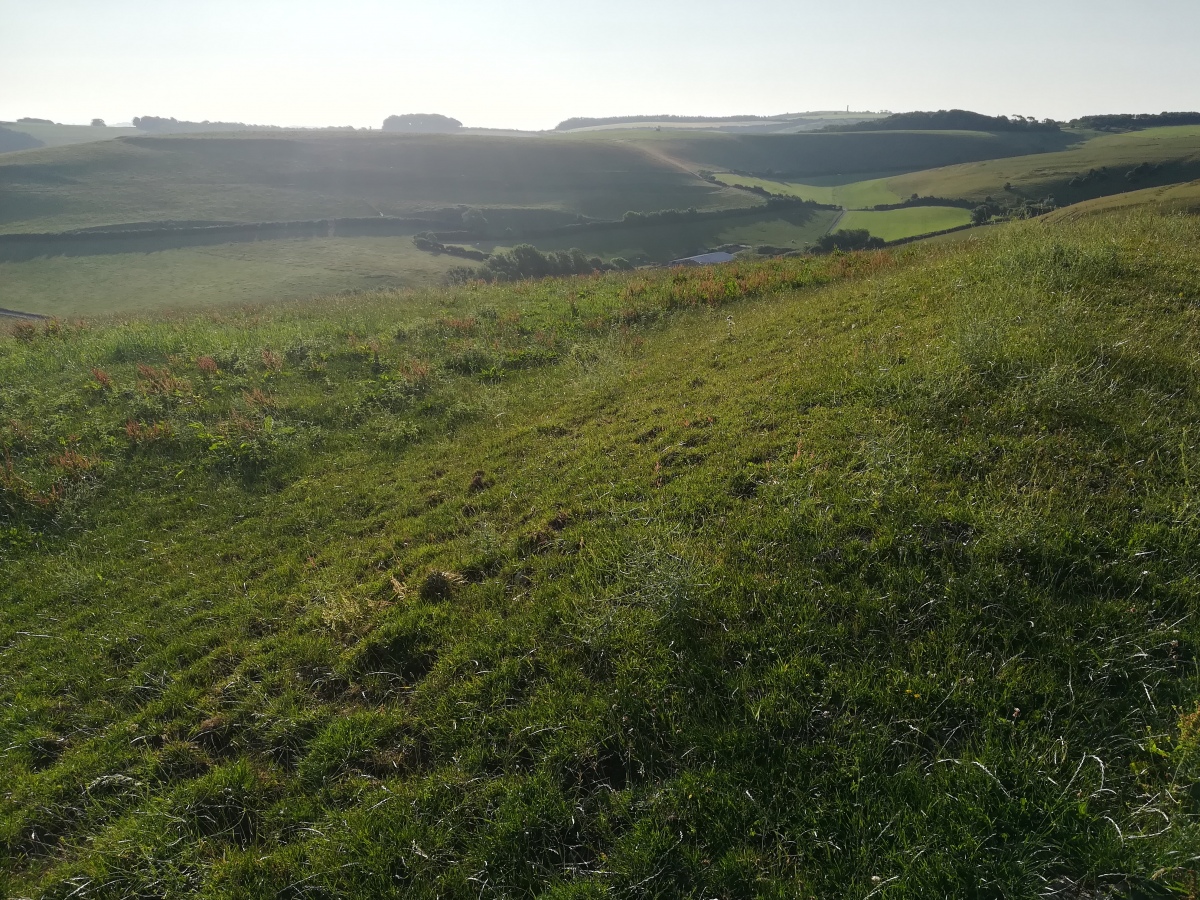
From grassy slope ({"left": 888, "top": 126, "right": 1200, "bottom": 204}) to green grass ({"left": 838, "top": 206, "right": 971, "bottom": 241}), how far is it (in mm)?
16081

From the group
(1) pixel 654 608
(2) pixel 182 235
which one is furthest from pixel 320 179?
(1) pixel 654 608

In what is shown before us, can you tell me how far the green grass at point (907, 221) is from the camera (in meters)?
81.2

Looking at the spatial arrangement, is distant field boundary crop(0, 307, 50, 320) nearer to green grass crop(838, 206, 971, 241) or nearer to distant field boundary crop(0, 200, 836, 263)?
distant field boundary crop(0, 200, 836, 263)

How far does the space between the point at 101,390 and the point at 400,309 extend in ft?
34.3

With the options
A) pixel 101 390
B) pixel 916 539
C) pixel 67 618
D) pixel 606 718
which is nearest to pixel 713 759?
pixel 606 718

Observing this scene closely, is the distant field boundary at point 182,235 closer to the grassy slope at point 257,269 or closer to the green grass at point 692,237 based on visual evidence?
the grassy slope at point 257,269

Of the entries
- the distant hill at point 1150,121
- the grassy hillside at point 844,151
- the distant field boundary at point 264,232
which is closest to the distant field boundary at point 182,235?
the distant field boundary at point 264,232

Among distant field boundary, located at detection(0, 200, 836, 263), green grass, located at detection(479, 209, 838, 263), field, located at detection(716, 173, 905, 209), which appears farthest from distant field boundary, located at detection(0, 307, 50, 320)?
field, located at detection(716, 173, 905, 209)

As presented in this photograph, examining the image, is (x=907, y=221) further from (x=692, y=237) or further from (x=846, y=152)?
(x=846, y=152)

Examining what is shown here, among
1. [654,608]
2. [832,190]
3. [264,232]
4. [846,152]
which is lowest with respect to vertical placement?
[654,608]

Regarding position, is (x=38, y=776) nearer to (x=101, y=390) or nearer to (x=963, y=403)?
(x=963, y=403)

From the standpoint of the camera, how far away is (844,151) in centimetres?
19462

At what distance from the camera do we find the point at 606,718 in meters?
5.07

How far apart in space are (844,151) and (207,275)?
7822 inches
